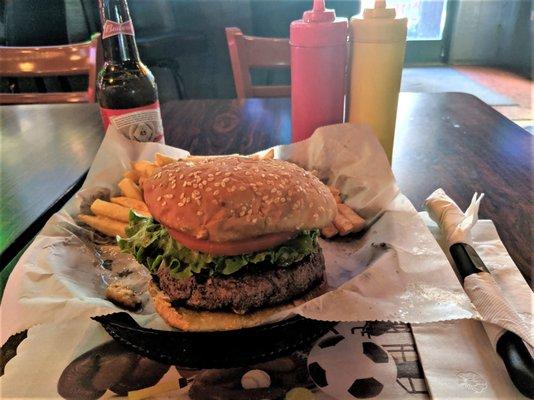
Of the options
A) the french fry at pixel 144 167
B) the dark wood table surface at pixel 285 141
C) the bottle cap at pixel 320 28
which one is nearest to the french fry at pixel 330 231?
the dark wood table surface at pixel 285 141

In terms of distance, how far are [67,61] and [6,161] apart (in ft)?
3.57

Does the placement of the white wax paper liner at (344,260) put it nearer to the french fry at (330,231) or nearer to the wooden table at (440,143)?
the french fry at (330,231)

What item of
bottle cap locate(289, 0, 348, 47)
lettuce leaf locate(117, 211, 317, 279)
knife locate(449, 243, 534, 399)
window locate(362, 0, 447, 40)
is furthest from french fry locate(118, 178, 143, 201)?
window locate(362, 0, 447, 40)

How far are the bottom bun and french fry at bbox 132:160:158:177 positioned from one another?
0.48 m

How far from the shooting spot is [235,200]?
0.94m

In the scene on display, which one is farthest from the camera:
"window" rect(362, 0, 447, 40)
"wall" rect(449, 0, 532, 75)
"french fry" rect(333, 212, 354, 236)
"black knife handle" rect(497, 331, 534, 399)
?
"window" rect(362, 0, 447, 40)

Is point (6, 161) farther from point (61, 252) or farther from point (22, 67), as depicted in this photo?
point (22, 67)

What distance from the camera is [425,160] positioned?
1739 millimetres

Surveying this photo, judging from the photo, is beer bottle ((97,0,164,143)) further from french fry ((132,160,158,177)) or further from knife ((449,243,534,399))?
knife ((449,243,534,399))

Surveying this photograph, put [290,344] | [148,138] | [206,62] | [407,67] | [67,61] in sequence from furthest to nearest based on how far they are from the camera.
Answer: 1. [407,67]
2. [206,62]
3. [67,61]
4. [148,138]
5. [290,344]

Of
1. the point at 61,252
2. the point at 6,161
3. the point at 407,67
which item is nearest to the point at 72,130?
the point at 6,161

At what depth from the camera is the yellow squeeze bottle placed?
146 centimetres

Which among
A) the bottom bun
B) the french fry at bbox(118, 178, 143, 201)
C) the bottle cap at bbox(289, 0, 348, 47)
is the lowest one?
the bottom bun

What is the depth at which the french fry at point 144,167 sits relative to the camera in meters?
1.33
